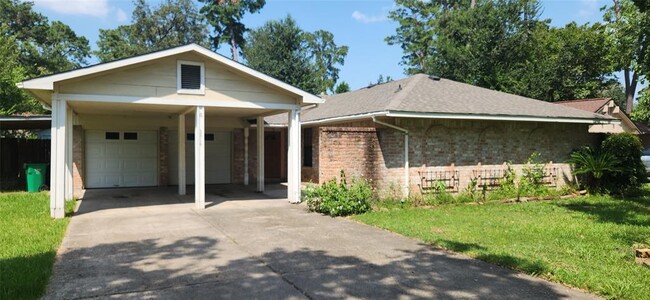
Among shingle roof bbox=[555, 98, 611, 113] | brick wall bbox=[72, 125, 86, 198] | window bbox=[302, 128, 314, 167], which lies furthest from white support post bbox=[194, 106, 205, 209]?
shingle roof bbox=[555, 98, 611, 113]

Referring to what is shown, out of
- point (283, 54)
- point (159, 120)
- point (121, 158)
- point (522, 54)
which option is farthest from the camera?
point (283, 54)

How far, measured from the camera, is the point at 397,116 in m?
11.1

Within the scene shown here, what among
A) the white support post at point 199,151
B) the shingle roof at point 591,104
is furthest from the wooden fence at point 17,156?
the shingle roof at point 591,104

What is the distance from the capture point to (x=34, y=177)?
14.0 meters

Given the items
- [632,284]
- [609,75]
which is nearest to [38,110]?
[632,284]

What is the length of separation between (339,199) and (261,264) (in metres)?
4.41

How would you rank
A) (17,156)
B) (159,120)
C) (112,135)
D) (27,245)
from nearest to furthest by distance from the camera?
(27,245) → (112,135) → (159,120) → (17,156)

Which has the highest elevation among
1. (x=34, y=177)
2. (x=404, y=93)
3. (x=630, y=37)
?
(x=630, y=37)

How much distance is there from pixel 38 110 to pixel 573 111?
99.4 feet

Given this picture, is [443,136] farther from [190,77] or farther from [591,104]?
[591,104]

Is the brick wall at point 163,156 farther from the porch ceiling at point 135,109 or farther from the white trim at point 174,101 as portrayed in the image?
the white trim at point 174,101

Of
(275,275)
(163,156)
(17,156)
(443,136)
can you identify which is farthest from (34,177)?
(443,136)

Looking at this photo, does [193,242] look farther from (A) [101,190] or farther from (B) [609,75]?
(B) [609,75]

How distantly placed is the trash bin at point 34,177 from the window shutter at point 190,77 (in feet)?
23.0
